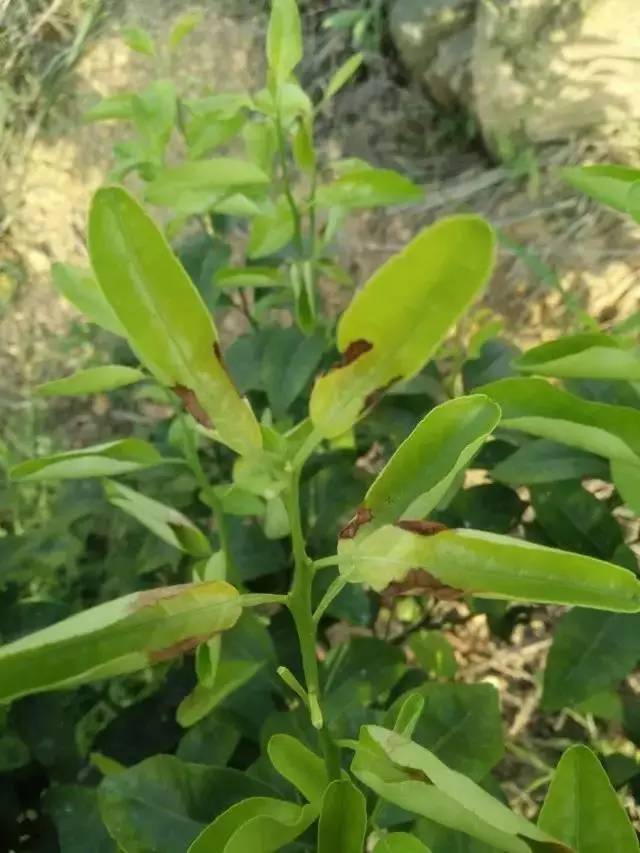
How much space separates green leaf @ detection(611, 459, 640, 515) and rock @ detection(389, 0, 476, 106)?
4.59 feet

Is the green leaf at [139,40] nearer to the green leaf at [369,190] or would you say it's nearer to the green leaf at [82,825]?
the green leaf at [369,190]

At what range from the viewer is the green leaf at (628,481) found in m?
0.49

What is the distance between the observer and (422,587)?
0.32 meters

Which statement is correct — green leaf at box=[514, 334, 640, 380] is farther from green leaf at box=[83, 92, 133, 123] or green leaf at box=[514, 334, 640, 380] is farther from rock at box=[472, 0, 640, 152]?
rock at box=[472, 0, 640, 152]

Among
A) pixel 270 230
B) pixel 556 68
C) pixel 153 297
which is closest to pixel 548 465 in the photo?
pixel 270 230

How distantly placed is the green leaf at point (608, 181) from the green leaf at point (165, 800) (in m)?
0.38

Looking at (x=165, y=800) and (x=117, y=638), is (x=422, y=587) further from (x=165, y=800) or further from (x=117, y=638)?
(x=165, y=800)

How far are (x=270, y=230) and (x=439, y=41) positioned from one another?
1.28 metres

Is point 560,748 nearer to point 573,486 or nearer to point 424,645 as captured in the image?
point 424,645

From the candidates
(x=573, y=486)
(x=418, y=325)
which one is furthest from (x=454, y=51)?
(x=418, y=325)

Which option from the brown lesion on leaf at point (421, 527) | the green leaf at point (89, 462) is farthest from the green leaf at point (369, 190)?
the brown lesion on leaf at point (421, 527)

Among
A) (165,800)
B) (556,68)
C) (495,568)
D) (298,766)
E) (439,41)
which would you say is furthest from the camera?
(439,41)

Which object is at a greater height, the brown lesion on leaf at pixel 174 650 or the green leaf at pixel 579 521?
the brown lesion on leaf at pixel 174 650

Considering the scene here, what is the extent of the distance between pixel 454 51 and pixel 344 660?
4.62 feet
